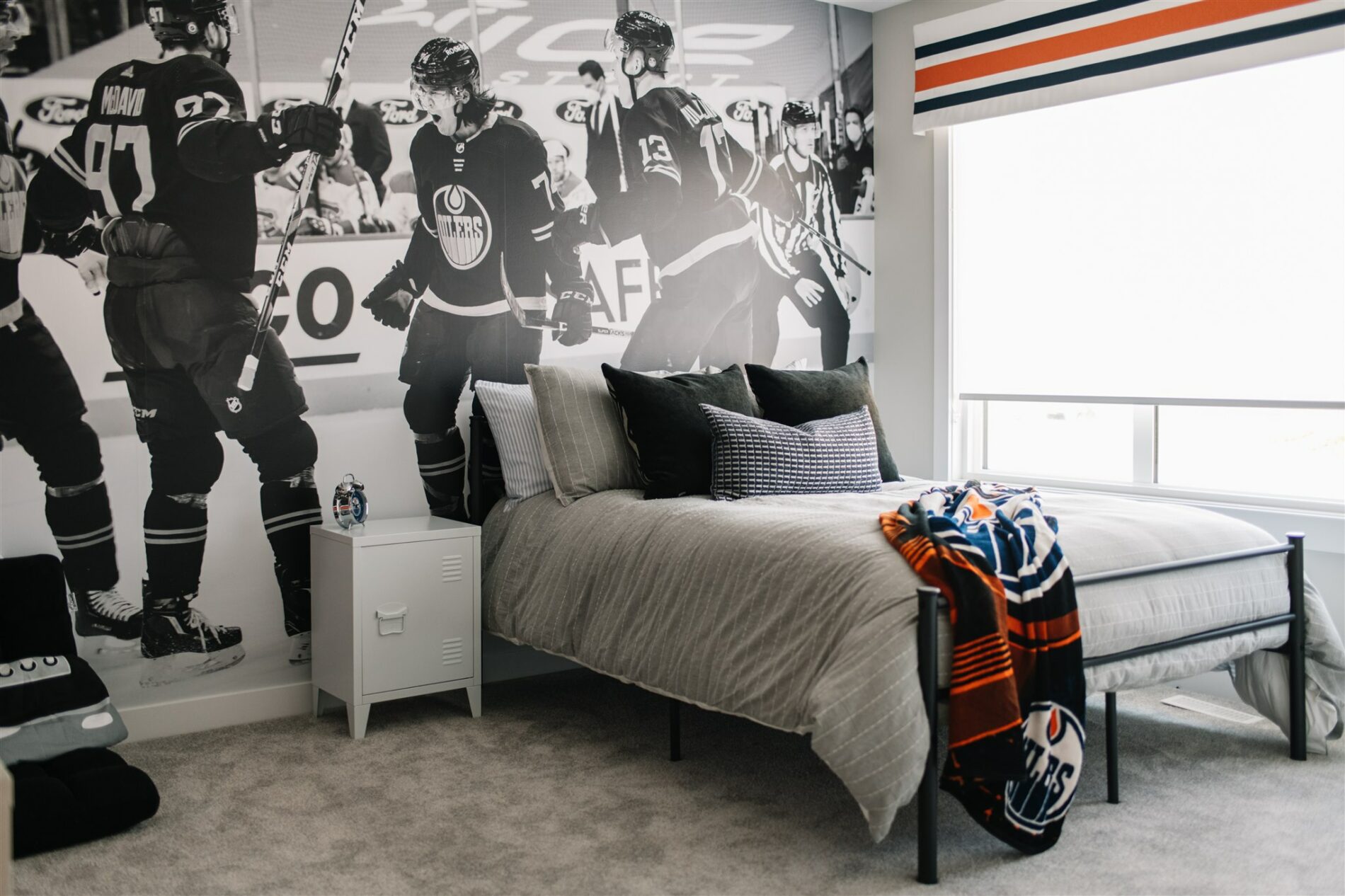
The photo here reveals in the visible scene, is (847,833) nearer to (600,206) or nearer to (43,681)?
(43,681)

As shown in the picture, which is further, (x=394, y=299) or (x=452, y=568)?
(x=394, y=299)

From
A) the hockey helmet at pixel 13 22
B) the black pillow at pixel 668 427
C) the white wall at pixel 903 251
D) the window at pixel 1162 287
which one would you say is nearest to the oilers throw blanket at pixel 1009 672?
the black pillow at pixel 668 427

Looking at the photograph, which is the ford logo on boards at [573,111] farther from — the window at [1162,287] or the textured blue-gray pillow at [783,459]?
the window at [1162,287]

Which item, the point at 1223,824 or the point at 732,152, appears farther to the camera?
the point at 732,152

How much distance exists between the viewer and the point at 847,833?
8.57ft

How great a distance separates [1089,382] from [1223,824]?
6.33 ft

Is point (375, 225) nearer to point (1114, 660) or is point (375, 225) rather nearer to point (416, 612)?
point (416, 612)

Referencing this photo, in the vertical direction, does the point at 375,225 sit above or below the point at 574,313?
above

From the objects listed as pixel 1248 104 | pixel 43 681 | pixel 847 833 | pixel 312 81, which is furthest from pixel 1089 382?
pixel 43 681

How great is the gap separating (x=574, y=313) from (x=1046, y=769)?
7.70 feet

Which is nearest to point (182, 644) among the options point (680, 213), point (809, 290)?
point (680, 213)

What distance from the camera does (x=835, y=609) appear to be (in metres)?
2.49

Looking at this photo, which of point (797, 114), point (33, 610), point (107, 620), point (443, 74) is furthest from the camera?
point (797, 114)

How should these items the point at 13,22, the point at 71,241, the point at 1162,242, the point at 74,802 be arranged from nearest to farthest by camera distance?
the point at 74,802 < the point at 13,22 < the point at 71,241 < the point at 1162,242
